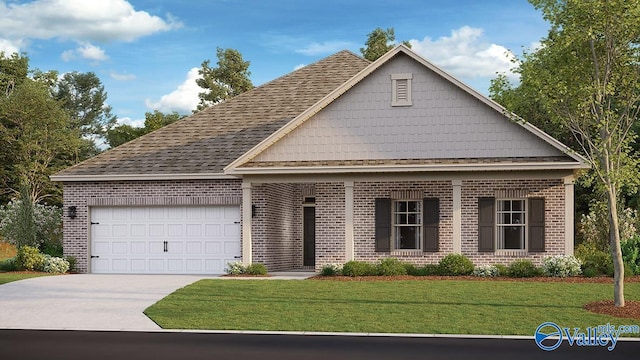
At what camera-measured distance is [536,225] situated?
2536 cm

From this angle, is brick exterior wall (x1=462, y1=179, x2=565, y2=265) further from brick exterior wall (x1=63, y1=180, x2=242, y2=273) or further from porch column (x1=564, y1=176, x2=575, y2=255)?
brick exterior wall (x1=63, y1=180, x2=242, y2=273)

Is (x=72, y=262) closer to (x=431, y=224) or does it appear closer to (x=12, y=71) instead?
(x=431, y=224)

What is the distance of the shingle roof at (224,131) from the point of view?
27.9 m

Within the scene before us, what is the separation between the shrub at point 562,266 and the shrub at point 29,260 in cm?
1527

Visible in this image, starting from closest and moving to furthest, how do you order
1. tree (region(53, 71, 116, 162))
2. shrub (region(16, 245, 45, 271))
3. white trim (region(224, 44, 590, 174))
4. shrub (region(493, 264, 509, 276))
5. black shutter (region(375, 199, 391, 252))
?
shrub (region(493, 264, 509, 276)), white trim (region(224, 44, 590, 174)), black shutter (region(375, 199, 391, 252)), shrub (region(16, 245, 45, 271)), tree (region(53, 71, 116, 162))

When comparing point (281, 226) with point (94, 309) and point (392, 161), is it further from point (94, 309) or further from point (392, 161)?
point (94, 309)

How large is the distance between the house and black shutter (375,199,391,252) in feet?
0.11

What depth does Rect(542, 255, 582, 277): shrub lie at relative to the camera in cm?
2348

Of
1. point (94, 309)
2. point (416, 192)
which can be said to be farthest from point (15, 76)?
point (94, 309)

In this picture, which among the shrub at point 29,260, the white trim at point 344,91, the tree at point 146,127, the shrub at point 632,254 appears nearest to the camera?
the shrub at point 632,254

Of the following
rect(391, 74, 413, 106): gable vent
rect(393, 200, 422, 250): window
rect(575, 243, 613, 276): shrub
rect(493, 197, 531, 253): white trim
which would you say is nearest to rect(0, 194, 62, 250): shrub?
rect(393, 200, 422, 250): window

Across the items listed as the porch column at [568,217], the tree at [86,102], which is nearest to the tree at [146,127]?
the tree at [86,102]

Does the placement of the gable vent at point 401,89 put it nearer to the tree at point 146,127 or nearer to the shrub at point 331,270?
the shrub at point 331,270

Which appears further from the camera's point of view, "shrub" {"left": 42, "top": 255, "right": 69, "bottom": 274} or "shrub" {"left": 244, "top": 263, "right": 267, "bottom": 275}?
"shrub" {"left": 42, "top": 255, "right": 69, "bottom": 274}
